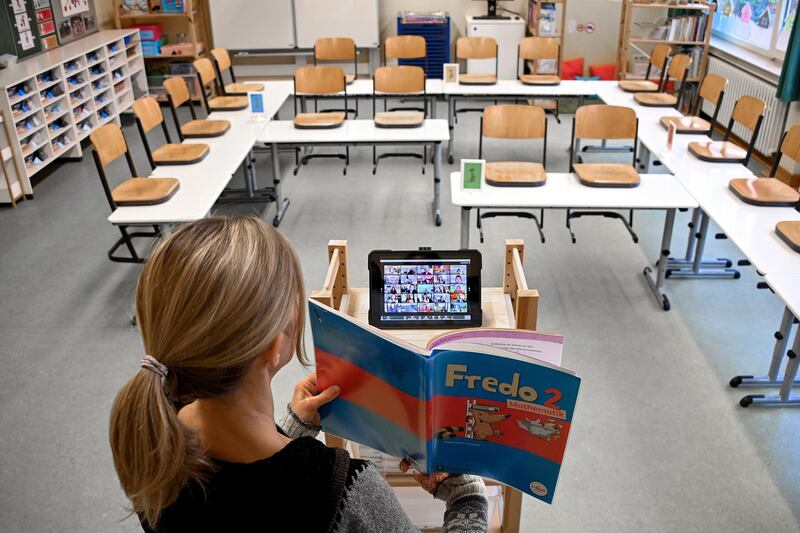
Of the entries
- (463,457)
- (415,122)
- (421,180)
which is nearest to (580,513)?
(463,457)

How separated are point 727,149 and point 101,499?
3.83 meters

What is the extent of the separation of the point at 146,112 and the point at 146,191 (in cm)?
108

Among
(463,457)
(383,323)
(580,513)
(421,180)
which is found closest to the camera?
(463,457)

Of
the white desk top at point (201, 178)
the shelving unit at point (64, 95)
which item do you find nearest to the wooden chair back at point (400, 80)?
the white desk top at point (201, 178)

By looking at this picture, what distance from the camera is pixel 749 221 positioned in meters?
3.37

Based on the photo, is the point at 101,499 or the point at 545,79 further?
the point at 545,79

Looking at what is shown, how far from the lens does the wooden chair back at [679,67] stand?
5.90 meters

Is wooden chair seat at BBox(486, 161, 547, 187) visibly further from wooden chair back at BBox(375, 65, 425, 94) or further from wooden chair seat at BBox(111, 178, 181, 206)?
wooden chair back at BBox(375, 65, 425, 94)

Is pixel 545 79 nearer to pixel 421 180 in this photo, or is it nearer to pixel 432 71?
pixel 421 180

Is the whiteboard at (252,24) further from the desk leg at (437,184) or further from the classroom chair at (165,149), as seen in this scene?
the desk leg at (437,184)

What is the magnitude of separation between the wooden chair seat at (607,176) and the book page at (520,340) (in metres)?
2.57

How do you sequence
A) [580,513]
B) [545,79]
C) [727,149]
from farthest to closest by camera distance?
[545,79] → [727,149] → [580,513]

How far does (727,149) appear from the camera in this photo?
4258mm

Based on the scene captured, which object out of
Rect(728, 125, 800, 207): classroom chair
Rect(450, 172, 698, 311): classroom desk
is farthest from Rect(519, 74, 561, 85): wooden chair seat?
Rect(728, 125, 800, 207): classroom chair
